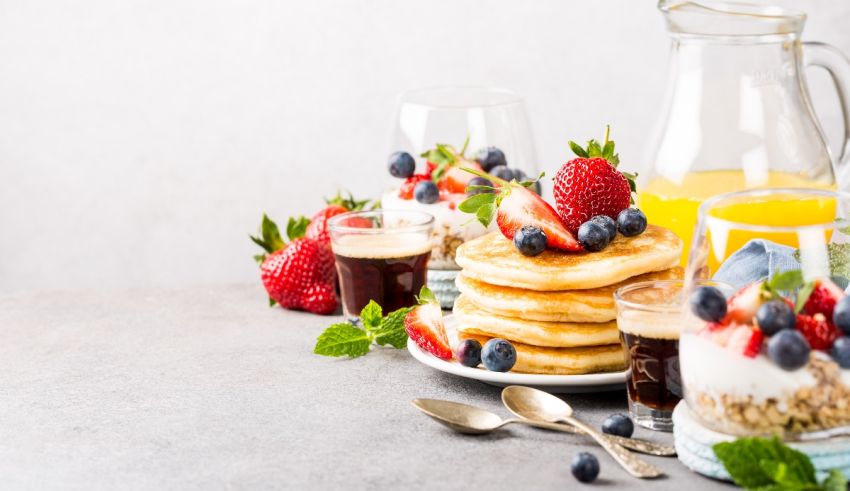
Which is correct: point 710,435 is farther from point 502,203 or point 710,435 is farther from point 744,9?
point 744,9

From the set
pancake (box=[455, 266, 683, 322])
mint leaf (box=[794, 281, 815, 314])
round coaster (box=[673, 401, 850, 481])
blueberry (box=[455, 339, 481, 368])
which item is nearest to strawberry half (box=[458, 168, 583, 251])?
pancake (box=[455, 266, 683, 322])

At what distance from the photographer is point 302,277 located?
7.97 feet

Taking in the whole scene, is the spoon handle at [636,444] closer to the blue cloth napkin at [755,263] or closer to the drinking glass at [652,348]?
the drinking glass at [652,348]

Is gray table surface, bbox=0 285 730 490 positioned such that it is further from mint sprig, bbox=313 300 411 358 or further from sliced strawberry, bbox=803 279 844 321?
sliced strawberry, bbox=803 279 844 321

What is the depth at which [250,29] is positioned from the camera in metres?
3.95

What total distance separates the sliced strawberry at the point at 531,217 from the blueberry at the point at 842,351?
23.0 inches

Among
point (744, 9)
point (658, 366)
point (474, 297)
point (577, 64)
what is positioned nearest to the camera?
point (658, 366)

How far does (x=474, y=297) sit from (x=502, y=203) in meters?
0.18

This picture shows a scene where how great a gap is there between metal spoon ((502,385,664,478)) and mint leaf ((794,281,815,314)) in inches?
11.7

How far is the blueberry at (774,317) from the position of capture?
4.29 feet

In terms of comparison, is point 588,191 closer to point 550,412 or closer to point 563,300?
point 563,300

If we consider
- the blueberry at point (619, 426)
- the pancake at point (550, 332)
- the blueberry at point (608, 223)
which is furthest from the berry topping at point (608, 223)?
the blueberry at point (619, 426)

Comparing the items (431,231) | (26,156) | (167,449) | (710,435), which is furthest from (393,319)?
(26,156)

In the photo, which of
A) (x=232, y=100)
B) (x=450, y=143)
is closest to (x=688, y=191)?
(x=450, y=143)
